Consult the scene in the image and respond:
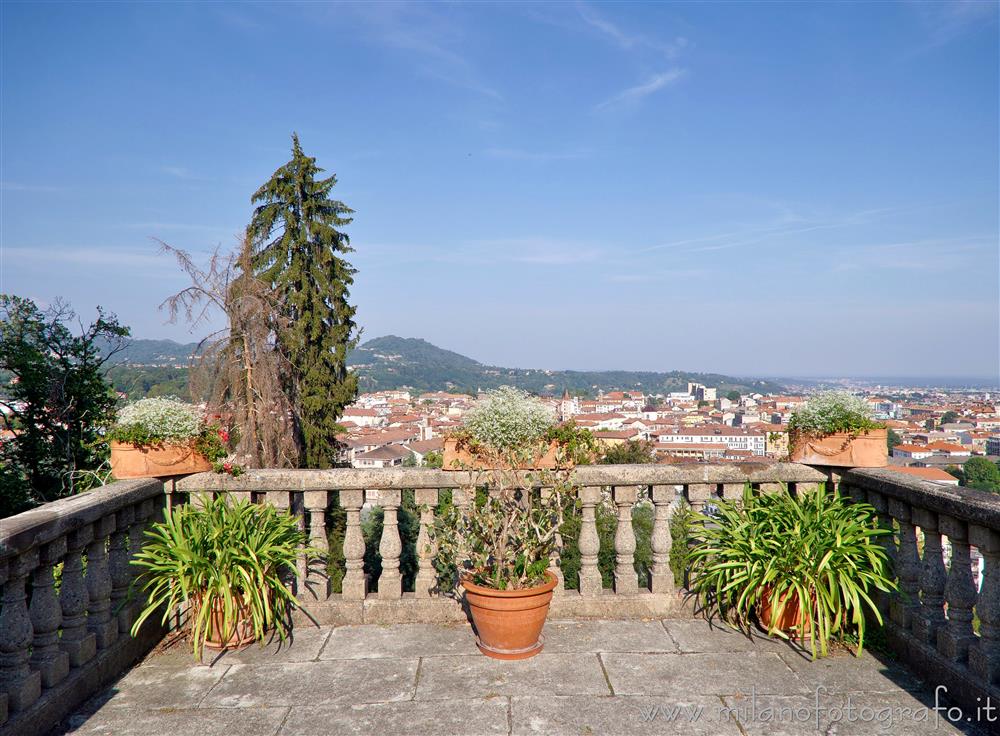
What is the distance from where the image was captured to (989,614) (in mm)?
2916

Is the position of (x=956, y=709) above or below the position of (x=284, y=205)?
below

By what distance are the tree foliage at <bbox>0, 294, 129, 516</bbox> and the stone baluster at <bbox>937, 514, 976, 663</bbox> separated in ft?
35.5

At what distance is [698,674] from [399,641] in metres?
1.71

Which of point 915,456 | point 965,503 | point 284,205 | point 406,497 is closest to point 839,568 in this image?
point 965,503

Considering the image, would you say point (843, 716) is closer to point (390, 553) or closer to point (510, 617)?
point (510, 617)

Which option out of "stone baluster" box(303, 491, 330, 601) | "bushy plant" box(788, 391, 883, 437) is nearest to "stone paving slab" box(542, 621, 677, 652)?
"stone baluster" box(303, 491, 330, 601)

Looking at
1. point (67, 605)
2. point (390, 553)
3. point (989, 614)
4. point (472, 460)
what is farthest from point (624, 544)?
point (67, 605)

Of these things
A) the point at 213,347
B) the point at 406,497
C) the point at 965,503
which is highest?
the point at 213,347

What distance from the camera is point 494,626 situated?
3.56 metres

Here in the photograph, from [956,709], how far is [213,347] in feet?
41.9

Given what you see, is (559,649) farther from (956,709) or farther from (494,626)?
(956,709)

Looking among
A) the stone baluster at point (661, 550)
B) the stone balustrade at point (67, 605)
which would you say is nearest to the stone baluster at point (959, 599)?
the stone baluster at point (661, 550)

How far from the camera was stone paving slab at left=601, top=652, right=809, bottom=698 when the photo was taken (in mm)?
3223

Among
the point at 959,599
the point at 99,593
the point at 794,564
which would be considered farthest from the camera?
the point at 794,564
